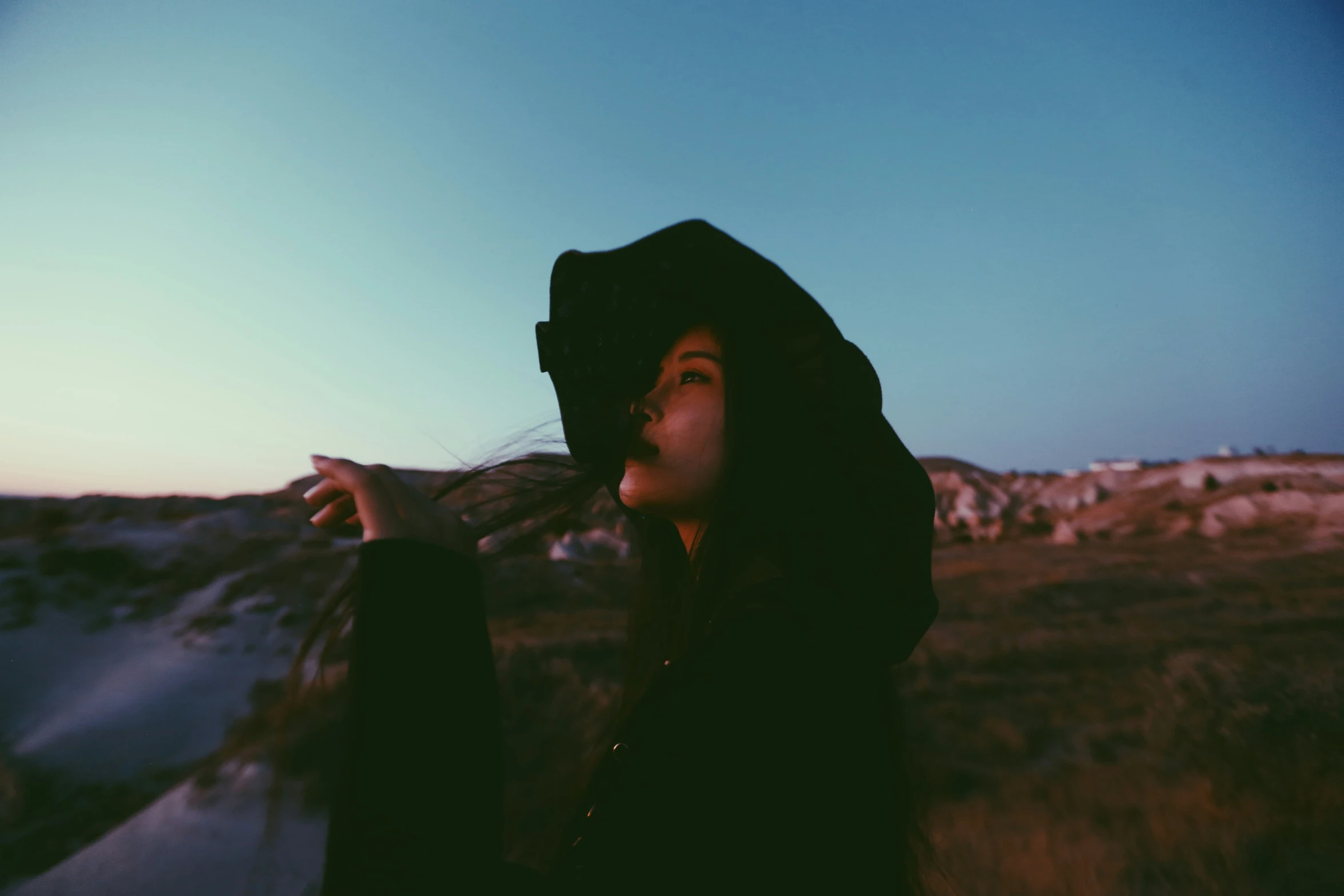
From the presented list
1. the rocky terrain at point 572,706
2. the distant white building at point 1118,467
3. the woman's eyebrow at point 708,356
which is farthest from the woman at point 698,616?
the distant white building at point 1118,467

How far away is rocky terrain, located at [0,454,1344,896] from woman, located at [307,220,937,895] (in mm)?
272

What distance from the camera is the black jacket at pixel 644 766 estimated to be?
0.60 meters

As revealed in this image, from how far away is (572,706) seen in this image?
2869 mm

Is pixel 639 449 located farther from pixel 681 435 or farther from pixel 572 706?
pixel 572 706

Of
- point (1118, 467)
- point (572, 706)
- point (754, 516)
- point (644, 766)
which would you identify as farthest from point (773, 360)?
point (1118, 467)

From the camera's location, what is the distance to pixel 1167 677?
3.06 metres

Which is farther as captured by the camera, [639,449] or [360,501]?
[639,449]

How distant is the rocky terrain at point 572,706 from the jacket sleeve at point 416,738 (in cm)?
27

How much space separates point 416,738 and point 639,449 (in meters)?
0.46

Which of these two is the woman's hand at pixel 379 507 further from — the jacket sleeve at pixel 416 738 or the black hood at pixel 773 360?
the black hood at pixel 773 360

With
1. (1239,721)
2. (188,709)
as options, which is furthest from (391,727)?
(1239,721)

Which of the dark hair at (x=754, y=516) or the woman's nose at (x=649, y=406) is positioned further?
the woman's nose at (x=649, y=406)

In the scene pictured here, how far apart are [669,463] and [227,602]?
3033mm

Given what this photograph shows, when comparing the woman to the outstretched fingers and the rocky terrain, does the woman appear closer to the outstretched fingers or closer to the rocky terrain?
the outstretched fingers
